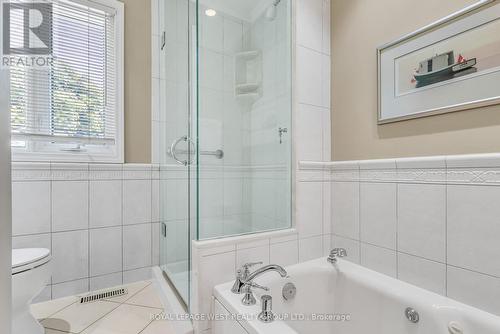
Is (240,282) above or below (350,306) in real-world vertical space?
above

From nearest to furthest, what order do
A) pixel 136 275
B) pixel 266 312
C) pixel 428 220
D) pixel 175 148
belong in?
pixel 266 312
pixel 428 220
pixel 175 148
pixel 136 275

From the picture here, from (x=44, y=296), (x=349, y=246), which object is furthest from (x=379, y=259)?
(x=44, y=296)

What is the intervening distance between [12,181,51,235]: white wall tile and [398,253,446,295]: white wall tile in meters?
2.08

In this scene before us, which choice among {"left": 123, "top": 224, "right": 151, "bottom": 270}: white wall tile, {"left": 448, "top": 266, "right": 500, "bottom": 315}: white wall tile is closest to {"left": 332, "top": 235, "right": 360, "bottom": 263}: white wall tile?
{"left": 448, "top": 266, "right": 500, "bottom": 315}: white wall tile

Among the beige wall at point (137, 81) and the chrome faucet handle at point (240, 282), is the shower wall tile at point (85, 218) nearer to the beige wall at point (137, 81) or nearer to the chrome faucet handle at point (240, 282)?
the beige wall at point (137, 81)

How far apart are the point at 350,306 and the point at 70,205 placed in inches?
71.5

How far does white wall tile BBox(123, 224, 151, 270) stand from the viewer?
183 centimetres

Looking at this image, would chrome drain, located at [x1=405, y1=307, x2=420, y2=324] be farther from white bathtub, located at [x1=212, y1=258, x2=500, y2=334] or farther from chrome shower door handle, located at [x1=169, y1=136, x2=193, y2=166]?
chrome shower door handle, located at [x1=169, y1=136, x2=193, y2=166]

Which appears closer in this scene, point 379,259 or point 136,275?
point 379,259

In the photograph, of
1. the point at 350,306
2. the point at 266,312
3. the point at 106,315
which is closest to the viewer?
the point at 266,312

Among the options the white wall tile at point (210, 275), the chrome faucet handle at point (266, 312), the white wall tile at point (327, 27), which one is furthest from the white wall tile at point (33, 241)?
the white wall tile at point (327, 27)

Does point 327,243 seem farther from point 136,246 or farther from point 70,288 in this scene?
point 70,288

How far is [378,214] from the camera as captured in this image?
1374mm

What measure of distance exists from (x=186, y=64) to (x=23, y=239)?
144cm
